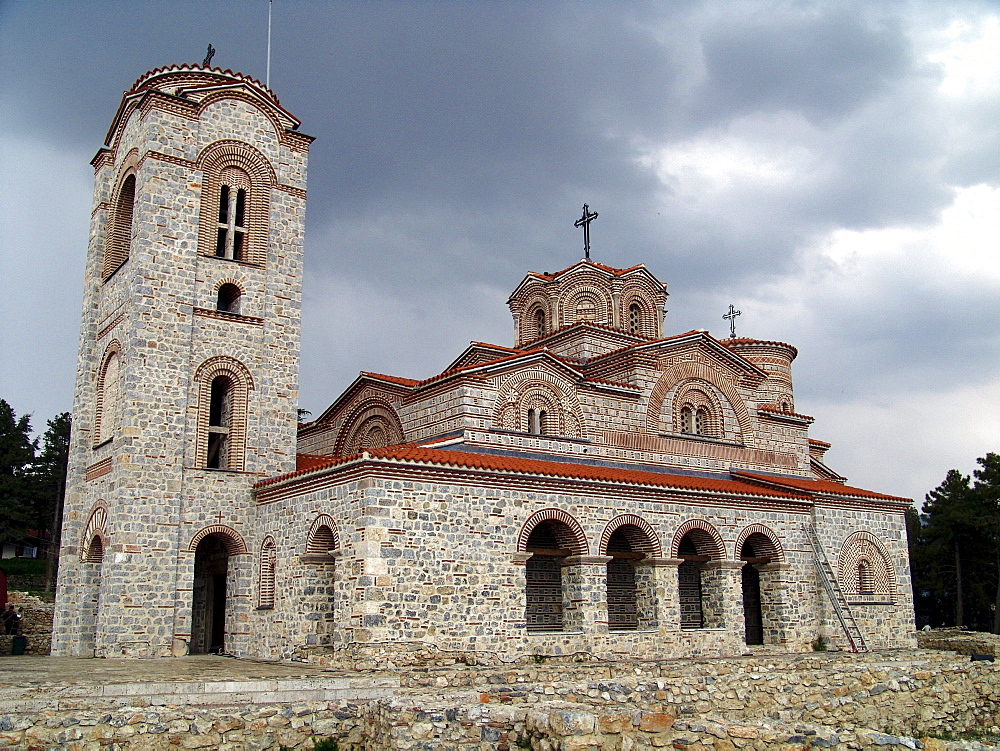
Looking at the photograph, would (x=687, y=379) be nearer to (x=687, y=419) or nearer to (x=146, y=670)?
(x=687, y=419)

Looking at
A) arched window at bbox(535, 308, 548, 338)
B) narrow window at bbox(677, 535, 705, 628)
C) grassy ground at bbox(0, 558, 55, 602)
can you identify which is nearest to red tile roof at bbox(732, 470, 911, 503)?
narrow window at bbox(677, 535, 705, 628)

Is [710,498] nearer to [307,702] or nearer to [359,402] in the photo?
[359,402]

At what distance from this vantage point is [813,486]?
21.3 metres

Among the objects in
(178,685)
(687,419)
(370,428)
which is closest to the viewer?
(178,685)

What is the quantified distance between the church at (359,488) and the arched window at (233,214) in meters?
0.05

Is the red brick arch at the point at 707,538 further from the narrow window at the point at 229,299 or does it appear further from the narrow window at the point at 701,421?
the narrow window at the point at 229,299

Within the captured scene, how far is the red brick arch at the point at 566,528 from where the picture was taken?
15836 millimetres

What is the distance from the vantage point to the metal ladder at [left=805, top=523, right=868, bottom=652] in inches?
745

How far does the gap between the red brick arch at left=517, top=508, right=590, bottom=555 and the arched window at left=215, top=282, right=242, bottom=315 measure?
24.4 ft

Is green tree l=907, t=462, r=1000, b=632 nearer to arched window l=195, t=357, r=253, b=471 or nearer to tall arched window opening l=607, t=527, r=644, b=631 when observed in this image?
tall arched window opening l=607, t=527, r=644, b=631

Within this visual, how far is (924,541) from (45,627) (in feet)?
102

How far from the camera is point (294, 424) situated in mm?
18141

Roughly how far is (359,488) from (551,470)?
12.4 ft

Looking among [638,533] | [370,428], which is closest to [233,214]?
[370,428]
